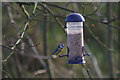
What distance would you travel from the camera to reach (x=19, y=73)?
8.38 metres

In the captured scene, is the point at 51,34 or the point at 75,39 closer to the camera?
the point at 75,39

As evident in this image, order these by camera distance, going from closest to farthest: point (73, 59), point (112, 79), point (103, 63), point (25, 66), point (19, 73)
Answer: point (73, 59), point (112, 79), point (19, 73), point (25, 66), point (103, 63)

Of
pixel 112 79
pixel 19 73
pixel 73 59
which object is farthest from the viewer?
pixel 19 73

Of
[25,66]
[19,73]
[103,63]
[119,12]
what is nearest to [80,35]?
[119,12]

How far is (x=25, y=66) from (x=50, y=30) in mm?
2252

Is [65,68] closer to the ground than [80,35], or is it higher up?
closer to the ground

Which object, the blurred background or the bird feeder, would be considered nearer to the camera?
the bird feeder

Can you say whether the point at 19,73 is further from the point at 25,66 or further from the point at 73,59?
the point at 73,59

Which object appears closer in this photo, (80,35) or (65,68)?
(80,35)

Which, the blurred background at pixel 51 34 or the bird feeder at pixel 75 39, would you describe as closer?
the bird feeder at pixel 75 39

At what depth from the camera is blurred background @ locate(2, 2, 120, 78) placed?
4559mm

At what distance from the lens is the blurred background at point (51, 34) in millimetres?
4559

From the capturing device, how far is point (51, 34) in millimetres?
11258

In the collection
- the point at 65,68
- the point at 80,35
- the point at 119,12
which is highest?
the point at 119,12
